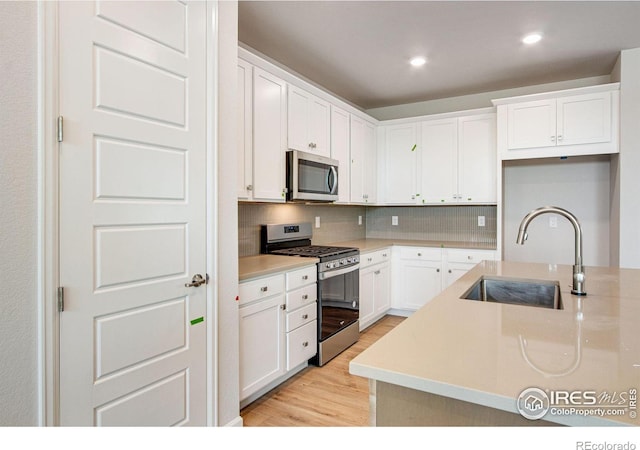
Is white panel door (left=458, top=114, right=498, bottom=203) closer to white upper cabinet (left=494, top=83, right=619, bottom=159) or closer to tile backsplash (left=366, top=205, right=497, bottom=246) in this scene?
white upper cabinet (left=494, top=83, right=619, bottom=159)

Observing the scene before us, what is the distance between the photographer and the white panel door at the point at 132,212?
1.37 m

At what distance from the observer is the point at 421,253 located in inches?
165

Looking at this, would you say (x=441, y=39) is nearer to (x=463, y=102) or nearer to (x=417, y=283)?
(x=463, y=102)

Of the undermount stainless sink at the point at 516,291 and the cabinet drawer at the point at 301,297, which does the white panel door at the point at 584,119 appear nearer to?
the undermount stainless sink at the point at 516,291

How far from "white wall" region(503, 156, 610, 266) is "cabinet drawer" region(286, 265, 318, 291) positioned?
260cm

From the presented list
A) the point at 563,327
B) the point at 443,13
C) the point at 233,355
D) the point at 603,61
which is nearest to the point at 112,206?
the point at 233,355

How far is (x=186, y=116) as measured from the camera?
1771 millimetres

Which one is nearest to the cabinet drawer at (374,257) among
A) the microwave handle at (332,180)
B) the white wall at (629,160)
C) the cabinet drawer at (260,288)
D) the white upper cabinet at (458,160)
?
the microwave handle at (332,180)

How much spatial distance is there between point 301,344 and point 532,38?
2998 mm

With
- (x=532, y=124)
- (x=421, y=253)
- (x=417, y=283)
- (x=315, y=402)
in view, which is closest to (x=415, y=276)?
(x=417, y=283)
